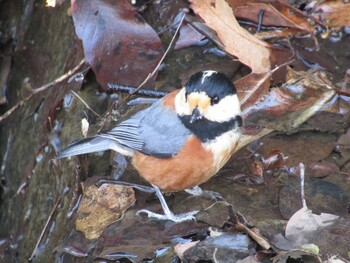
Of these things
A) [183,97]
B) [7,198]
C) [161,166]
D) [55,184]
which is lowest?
[7,198]

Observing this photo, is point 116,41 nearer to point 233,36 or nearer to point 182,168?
point 233,36

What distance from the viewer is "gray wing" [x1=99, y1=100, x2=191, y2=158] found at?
12.8 ft

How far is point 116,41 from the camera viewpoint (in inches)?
185

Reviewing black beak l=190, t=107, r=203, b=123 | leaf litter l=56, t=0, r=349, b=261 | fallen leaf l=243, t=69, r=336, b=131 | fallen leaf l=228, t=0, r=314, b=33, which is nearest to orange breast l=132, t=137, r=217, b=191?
black beak l=190, t=107, r=203, b=123

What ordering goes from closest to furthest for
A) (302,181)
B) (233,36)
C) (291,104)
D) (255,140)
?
(302,181)
(255,140)
(291,104)
(233,36)

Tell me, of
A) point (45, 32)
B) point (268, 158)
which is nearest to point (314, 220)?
point (268, 158)

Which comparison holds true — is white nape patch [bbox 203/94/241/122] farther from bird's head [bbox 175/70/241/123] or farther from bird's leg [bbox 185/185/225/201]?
bird's leg [bbox 185/185/225/201]

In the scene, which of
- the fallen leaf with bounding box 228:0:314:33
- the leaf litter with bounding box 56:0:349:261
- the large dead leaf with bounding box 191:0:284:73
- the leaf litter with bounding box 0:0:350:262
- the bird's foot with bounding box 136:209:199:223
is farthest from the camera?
the fallen leaf with bounding box 228:0:314:33

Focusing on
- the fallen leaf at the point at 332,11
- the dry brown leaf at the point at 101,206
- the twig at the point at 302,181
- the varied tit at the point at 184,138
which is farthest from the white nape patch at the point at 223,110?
the fallen leaf at the point at 332,11

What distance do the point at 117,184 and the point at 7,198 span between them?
5.17ft

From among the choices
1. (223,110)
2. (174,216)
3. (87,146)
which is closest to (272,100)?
(223,110)

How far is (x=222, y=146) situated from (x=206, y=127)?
0.48 ft

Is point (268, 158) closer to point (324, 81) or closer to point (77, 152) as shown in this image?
point (324, 81)

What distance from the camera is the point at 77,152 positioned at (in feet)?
13.5
